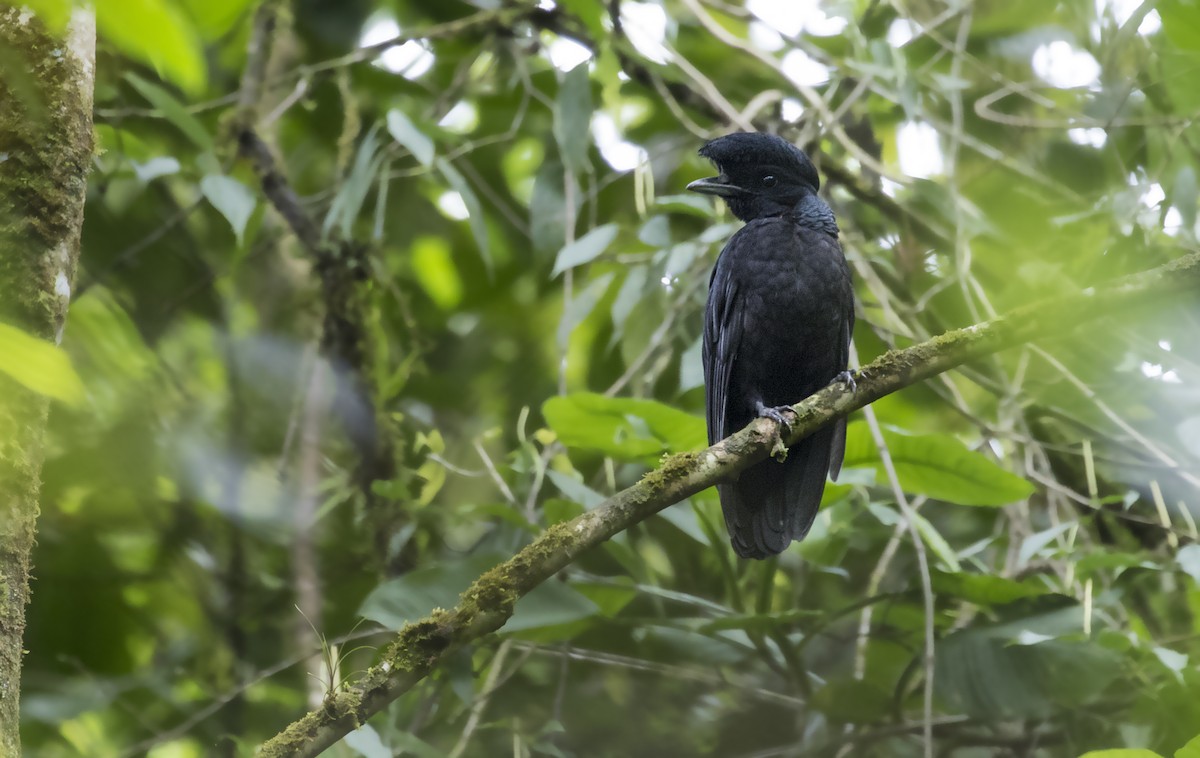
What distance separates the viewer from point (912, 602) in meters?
3.58

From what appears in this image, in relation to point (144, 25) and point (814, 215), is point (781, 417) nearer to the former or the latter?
point (814, 215)

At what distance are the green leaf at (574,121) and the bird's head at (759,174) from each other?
43cm

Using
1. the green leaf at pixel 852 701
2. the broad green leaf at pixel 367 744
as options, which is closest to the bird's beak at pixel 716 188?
the green leaf at pixel 852 701

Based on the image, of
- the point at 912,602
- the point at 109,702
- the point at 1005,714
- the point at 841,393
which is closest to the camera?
the point at 841,393

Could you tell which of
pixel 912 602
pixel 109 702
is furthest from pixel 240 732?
pixel 912 602

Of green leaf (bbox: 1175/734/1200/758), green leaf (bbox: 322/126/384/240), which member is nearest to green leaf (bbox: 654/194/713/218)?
green leaf (bbox: 322/126/384/240)

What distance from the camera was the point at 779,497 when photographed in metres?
3.54

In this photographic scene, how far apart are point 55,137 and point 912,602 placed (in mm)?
2722

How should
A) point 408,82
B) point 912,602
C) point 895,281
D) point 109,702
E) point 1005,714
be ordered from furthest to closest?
point 408,82 < point 895,281 < point 109,702 < point 912,602 < point 1005,714

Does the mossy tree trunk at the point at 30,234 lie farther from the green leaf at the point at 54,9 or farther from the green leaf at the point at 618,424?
the green leaf at the point at 618,424

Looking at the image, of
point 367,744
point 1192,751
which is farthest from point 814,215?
point 367,744

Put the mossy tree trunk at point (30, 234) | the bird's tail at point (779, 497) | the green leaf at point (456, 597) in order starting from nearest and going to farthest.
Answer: the mossy tree trunk at point (30, 234), the green leaf at point (456, 597), the bird's tail at point (779, 497)

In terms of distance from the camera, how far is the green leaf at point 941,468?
3.19 m

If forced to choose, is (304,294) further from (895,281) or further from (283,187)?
(895,281)
